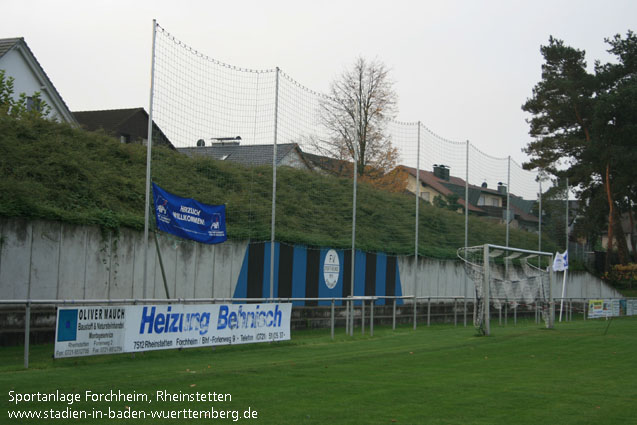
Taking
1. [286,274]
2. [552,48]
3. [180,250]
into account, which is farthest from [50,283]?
[552,48]

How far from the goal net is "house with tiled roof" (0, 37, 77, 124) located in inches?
756

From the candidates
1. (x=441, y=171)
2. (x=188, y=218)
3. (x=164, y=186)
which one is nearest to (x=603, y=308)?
(x=441, y=171)

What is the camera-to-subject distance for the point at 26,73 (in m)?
33.1

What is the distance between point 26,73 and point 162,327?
23.7 meters

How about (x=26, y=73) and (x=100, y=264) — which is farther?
(x=26, y=73)

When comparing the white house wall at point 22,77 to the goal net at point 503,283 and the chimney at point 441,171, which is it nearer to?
the chimney at point 441,171

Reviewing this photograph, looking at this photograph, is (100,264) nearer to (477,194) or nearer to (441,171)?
(441,171)

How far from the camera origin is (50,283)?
17.0 m

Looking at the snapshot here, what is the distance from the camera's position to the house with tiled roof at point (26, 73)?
104ft

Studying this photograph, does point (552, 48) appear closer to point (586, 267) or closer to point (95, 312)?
point (586, 267)

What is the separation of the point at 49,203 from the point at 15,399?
1088 cm

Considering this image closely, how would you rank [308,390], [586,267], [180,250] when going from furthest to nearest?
[586,267] → [180,250] → [308,390]

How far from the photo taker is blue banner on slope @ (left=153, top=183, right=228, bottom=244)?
16188mm

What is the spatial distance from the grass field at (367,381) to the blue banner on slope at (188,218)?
10.5ft
